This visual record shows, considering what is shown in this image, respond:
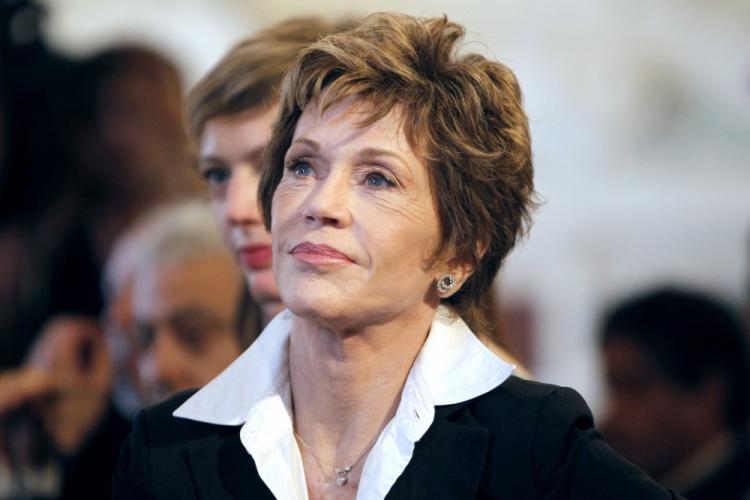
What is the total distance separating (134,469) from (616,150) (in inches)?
115

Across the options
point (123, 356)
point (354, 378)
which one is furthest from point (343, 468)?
point (123, 356)

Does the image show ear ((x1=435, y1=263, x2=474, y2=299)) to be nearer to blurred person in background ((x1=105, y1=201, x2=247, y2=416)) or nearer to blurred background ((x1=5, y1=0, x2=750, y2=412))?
blurred person in background ((x1=105, y1=201, x2=247, y2=416))

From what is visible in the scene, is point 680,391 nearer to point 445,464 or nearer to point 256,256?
point 256,256

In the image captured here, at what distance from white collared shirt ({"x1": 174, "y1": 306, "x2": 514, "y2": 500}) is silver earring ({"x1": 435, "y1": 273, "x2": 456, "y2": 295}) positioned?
0.05 metres

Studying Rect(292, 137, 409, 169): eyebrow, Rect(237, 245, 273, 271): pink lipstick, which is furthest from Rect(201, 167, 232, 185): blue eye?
Rect(292, 137, 409, 169): eyebrow

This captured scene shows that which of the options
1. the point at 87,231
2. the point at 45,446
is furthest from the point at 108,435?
the point at 87,231

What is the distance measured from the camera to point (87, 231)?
15.8 ft

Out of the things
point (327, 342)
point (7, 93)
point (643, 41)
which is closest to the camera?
point (327, 342)

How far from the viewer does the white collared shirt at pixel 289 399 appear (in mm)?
1872

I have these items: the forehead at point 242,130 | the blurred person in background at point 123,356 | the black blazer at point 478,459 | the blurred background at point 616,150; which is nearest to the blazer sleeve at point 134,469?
the black blazer at point 478,459

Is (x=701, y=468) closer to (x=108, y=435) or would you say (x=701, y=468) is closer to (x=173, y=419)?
(x=108, y=435)

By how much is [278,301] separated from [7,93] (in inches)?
107

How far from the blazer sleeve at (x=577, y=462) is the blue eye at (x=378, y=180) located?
377 millimetres

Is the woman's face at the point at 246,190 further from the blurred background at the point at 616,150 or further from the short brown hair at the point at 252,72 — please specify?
the blurred background at the point at 616,150
